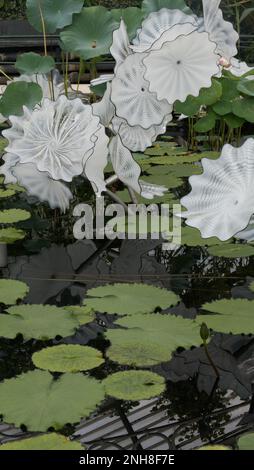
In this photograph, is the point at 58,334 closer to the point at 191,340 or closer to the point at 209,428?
the point at 191,340

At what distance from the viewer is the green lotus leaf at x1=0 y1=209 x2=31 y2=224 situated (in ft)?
7.58

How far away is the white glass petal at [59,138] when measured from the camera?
2.03 metres

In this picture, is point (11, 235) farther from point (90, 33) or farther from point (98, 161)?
point (90, 33)

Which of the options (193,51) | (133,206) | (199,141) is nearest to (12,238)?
(133,206)

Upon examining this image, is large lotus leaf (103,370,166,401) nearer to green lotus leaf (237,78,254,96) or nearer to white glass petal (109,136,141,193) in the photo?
white glass petal (109,136,141,193)

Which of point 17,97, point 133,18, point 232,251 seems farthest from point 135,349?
point 133,18

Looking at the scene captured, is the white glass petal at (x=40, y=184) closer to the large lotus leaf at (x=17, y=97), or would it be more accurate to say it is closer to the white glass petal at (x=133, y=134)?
the white glass petal at (x=133, y=134)

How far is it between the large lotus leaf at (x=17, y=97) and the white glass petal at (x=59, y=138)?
621 mm

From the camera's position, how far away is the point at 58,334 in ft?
4.90

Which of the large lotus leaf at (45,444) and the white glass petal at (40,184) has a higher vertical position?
the large lotus leaf at (45,444)

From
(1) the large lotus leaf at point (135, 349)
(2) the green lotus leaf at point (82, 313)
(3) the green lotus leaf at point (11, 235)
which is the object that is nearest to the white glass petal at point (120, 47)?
(3) the green lotus leaf at point (11, 235)

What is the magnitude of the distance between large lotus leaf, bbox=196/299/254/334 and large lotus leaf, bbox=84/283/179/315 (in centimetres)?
10

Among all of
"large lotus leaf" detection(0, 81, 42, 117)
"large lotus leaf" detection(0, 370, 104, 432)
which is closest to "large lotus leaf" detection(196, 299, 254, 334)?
"large lotus leaf" detection(0, 370, 104, 432)

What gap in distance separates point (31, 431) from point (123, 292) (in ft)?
1.91
